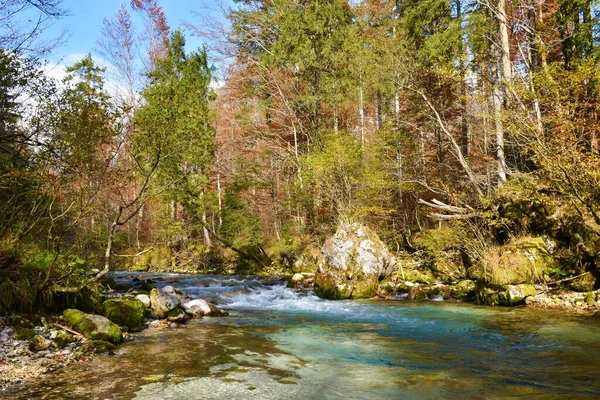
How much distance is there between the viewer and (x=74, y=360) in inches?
232

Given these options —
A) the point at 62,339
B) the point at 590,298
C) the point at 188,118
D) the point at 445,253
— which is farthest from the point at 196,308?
the point at 188,118

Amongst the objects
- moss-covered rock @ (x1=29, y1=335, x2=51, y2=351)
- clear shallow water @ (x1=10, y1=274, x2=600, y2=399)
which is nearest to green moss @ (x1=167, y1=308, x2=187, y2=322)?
clear shallow water @ (x1=10, y1=274, x2=600, y2=399)

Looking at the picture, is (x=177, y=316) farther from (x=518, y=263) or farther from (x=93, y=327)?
(x=518, y=263)

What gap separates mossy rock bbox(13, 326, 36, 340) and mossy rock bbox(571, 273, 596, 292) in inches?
444

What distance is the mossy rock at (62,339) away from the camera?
6.31 m

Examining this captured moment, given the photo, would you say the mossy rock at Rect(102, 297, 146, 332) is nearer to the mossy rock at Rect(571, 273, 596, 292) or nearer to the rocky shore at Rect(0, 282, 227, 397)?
the rocky shore at Rect(0, 282, 227, 397)

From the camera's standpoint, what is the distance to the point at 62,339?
6.41 m

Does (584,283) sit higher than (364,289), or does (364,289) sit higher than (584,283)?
(584,283)

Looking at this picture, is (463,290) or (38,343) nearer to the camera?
(38,343)

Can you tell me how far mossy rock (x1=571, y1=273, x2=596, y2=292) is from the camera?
386 inches

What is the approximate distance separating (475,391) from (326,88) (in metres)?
15.9

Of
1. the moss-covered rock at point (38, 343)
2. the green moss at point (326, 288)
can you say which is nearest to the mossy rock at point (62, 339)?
the moss-covered rock at point (38, 343)

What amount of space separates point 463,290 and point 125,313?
8.57 m

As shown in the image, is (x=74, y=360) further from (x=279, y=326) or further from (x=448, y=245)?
(x=448, y=245)
